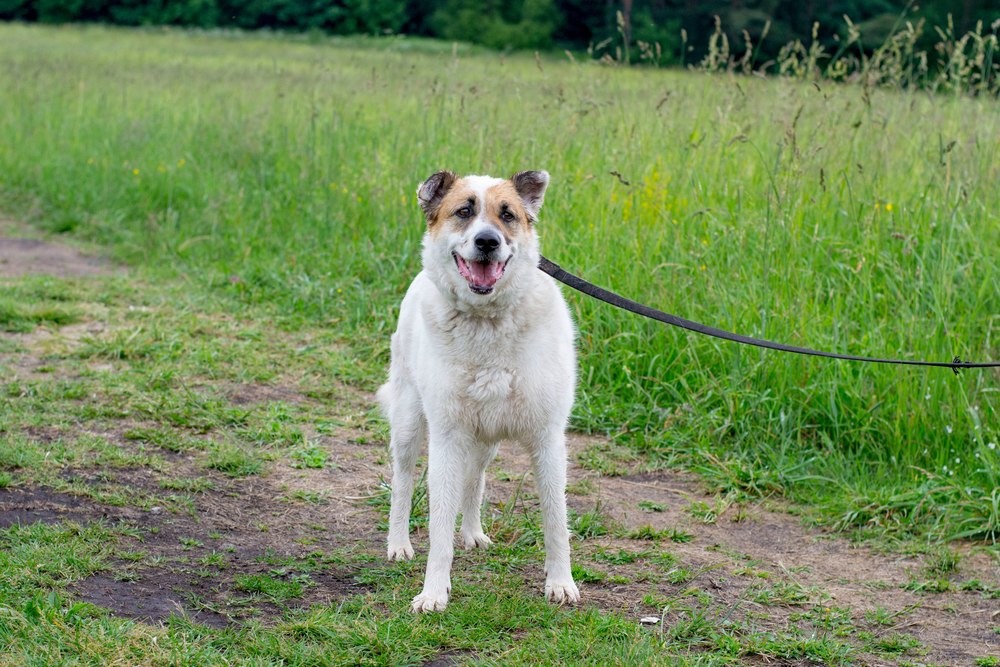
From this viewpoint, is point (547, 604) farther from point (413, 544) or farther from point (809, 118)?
point (809, 118)

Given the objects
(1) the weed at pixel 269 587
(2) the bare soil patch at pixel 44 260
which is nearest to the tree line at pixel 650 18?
(2) the bare soil patch at pixel 44 260

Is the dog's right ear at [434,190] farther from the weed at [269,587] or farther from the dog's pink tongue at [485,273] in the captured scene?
the weed at [269,587]

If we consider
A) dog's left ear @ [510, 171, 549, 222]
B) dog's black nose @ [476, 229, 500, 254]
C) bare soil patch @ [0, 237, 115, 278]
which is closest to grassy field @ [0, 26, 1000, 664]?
bare soil patch @ [0, 237, 115, 278]

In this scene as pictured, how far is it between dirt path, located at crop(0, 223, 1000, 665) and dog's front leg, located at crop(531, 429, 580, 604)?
11 cm

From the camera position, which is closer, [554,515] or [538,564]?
[554,515]

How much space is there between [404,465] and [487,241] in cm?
109

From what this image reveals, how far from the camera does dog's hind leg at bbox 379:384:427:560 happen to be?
3.81 meters

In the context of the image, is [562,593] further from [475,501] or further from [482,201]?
[482,201]

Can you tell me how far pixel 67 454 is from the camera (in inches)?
175

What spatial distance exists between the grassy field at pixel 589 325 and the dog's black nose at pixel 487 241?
120 centimetres

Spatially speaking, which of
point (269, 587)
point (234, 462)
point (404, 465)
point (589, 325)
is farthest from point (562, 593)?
point (589, 325)

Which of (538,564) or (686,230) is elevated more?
(686,230)

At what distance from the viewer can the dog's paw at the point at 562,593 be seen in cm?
344

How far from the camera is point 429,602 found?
10.9 feet
